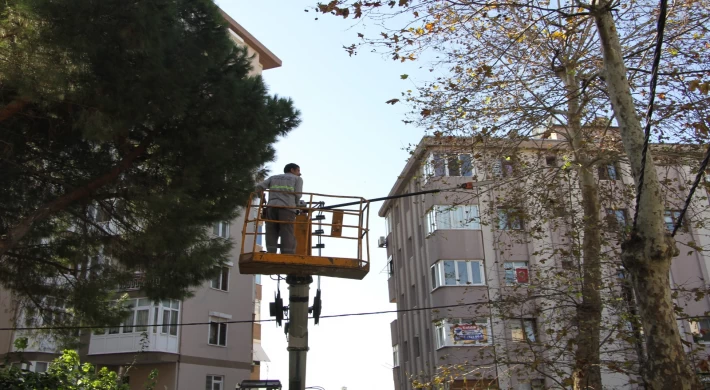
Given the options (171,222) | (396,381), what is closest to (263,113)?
(171,222)

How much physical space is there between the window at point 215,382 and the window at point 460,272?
31.7 feet

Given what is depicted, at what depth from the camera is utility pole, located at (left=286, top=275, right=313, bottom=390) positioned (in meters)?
9.96

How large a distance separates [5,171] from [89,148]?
52.4 inches

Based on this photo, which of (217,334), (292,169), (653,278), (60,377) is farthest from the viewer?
(217,334)

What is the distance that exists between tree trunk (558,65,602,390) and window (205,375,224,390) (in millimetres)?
17128

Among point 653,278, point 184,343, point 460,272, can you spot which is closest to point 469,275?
point 460,272

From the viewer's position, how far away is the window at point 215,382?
2597 centimetres

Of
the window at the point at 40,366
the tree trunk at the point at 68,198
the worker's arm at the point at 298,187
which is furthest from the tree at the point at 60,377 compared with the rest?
the window at the point at 40,366

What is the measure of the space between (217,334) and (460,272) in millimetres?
10360

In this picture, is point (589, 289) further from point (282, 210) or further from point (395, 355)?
point (395, 355)

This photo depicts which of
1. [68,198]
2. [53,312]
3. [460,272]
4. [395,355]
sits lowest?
[53,312]

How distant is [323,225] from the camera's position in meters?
10.4

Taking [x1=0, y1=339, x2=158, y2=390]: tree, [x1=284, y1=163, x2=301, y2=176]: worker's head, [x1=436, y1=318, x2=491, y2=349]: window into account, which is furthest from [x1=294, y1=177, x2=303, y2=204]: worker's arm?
[x1=436, y1=318, x2=491, y2=349]: window

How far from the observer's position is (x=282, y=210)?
400 inches
